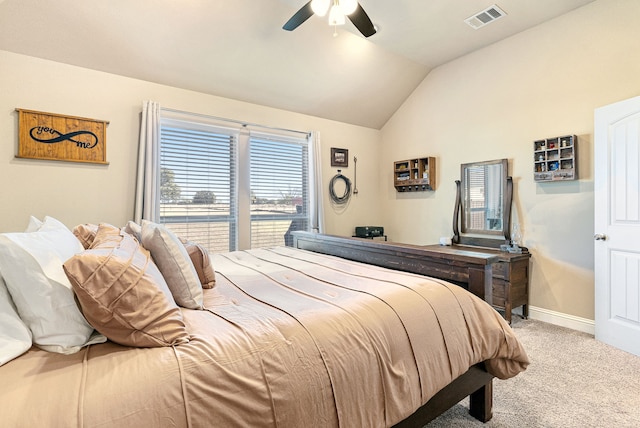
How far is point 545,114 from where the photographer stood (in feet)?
11.0

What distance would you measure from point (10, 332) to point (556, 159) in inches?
163

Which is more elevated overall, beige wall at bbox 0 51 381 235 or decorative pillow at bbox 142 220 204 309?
beige wall at bbox 0 51 381 235

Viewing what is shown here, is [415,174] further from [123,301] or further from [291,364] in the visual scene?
[123,301]

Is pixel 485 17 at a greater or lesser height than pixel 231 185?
greater

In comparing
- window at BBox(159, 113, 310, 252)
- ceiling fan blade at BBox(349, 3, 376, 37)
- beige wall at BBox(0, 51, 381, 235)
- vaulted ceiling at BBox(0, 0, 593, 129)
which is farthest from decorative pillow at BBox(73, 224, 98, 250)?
ceiling fan blade at BBox(349, 3, 376, 37)

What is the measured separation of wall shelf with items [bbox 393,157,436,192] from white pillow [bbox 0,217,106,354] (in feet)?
13.7

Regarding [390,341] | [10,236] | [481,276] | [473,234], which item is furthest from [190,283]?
[473,234]

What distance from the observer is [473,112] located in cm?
398

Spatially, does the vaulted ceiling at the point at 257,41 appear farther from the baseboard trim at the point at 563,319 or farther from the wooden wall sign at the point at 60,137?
the baseboard trim at the point at 563,319

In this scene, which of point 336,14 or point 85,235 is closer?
point 85,235

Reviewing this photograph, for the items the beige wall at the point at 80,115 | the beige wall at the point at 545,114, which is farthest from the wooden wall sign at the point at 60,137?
the beige wall at the point at 545,114

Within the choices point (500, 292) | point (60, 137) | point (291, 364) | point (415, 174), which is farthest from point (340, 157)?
point (291, 364)

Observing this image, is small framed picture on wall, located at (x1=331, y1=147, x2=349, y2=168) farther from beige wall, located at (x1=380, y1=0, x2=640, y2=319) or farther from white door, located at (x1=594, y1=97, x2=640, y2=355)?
white door, located at (x1=594, y1=97, x2=640, y2=355)

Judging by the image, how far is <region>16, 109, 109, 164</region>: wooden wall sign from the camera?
2689 mm
